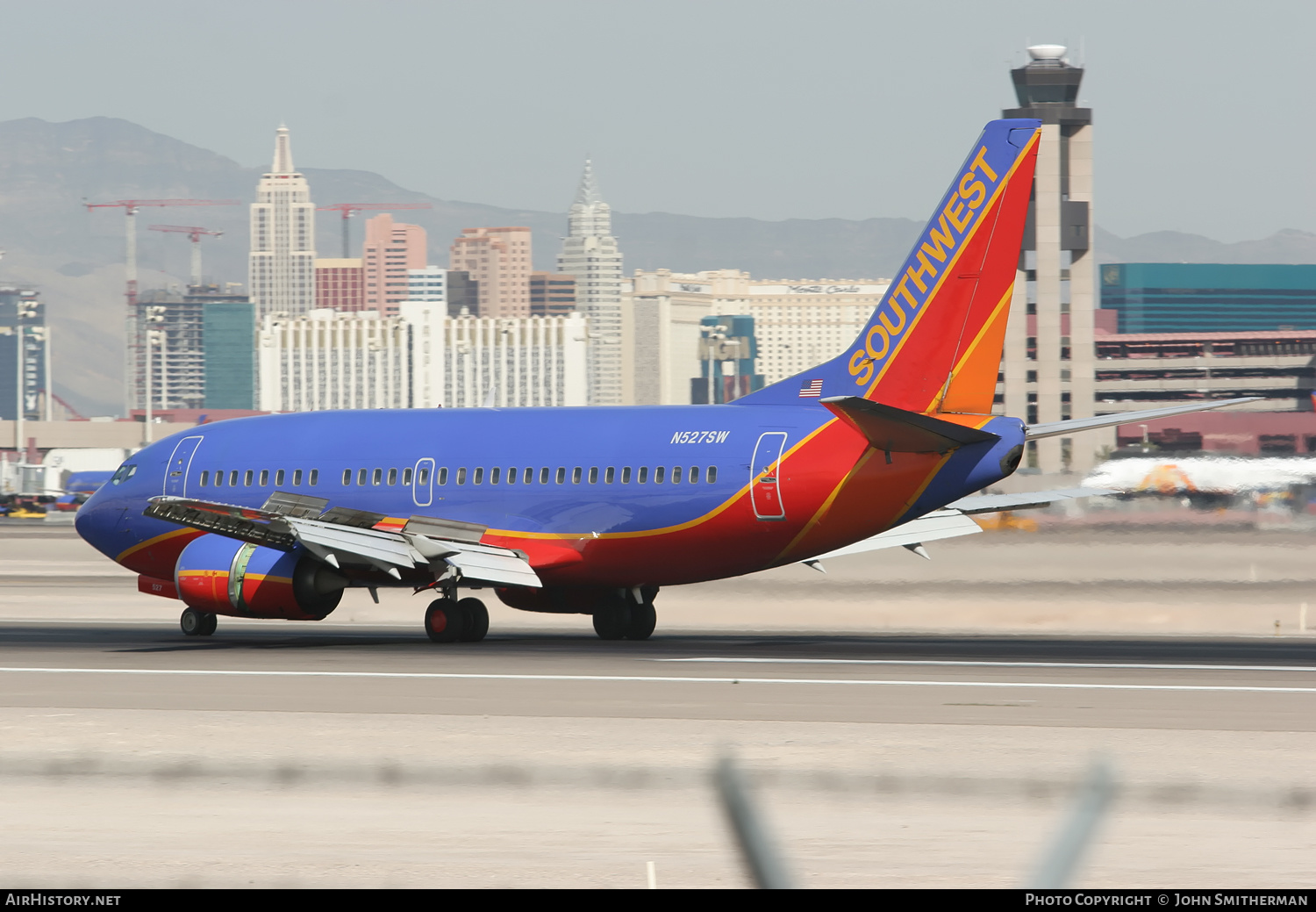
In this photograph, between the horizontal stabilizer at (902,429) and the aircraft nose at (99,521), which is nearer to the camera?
the horizontal stabilizer at (902,429)

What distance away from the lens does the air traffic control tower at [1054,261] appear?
508 feet

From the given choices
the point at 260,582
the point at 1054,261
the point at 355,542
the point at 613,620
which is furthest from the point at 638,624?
the point at 1054,261

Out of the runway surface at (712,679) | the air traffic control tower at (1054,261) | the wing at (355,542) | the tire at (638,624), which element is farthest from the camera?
the air traffic control tower at (1054,261)

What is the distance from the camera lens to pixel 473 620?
3127cm

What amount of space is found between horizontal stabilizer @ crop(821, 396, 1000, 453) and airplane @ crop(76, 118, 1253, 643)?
0.13 feet

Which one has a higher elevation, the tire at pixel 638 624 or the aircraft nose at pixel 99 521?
the aircraft nose at pixel 99 521

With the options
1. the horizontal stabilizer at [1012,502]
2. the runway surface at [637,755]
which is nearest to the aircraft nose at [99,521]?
the runway surface at [637,755]

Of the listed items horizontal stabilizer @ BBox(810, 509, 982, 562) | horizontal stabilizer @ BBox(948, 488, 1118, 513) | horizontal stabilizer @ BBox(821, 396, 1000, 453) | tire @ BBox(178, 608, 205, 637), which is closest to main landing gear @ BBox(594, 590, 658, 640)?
horizontal stabilizer @ BBox(810, 509, 982, 562)

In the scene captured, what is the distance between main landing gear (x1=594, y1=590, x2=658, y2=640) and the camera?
107 feet

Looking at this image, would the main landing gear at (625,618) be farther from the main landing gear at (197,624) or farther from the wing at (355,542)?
the main landing gear at (197,624)

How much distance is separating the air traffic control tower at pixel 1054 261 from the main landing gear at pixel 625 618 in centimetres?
12388

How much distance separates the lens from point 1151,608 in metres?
36.0

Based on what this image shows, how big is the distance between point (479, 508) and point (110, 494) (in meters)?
9.17

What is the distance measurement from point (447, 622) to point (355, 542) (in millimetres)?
2783
